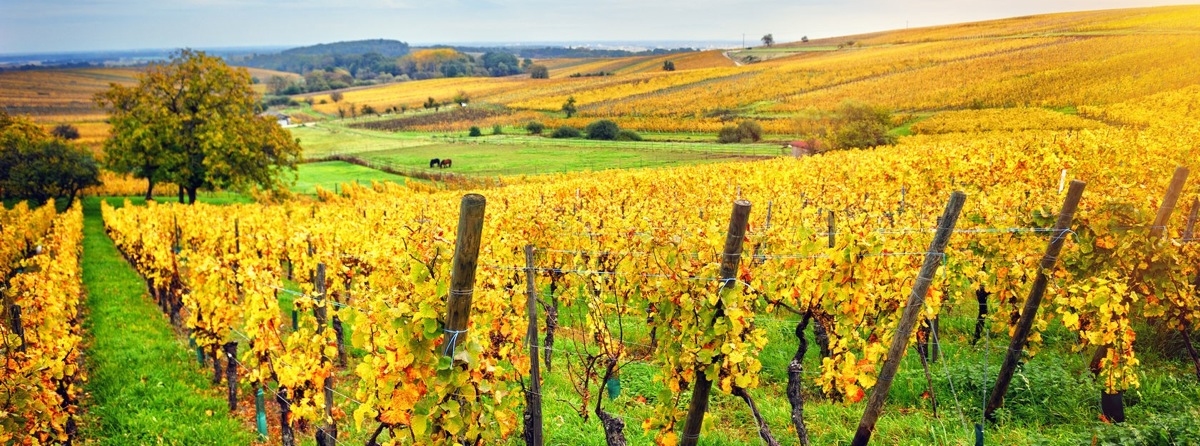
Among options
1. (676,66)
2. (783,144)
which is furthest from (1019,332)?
(676,66)

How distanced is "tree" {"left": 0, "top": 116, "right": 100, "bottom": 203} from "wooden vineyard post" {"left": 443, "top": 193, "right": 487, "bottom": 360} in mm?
40940

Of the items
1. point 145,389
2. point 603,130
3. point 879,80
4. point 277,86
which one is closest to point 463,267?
point 145,389

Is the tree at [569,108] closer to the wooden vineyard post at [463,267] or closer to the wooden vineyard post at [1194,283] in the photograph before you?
the wooden vineyard post at [1194,283]

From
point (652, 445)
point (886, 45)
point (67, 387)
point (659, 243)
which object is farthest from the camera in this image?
point (886, 45)

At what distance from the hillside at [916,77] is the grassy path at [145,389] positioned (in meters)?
37.1

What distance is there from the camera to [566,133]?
57562mm

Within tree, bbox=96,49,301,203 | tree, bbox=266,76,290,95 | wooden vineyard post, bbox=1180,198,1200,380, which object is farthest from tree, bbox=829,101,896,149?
tree, bbox=266,76,290,95

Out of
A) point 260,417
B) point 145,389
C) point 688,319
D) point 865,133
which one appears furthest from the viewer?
point 865,133

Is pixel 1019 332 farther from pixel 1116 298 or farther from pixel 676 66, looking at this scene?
pixel 676 66

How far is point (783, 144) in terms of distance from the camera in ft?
135

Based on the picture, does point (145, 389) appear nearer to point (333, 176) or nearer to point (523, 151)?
point (333, 176)

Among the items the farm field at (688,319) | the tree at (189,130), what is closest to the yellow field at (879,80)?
the farm field at (688,319)

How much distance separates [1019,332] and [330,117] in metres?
97.8

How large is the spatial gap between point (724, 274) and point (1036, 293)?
3424 mm
